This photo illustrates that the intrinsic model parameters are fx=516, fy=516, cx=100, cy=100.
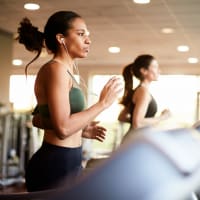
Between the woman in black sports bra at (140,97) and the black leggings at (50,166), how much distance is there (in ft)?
4.06

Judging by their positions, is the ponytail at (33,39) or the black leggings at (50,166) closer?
the black leggings at (50,166)

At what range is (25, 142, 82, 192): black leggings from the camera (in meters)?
1.67

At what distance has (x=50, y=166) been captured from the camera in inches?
65.5

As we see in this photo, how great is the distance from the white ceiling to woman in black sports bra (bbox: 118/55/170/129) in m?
2.22

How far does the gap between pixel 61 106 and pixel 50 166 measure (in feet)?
0.72

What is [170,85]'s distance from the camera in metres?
11.1

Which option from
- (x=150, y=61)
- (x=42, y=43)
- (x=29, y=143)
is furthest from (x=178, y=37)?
(x=42, y=43)

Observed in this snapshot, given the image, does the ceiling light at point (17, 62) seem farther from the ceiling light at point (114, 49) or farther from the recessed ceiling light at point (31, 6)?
the recessed ceiling light at point (31, 6)

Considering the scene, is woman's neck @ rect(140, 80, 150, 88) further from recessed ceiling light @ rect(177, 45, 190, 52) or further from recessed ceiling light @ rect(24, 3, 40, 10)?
recessed ceiling light @ rect(177, 45, 190, 52)

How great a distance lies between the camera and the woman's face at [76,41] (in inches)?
69.7

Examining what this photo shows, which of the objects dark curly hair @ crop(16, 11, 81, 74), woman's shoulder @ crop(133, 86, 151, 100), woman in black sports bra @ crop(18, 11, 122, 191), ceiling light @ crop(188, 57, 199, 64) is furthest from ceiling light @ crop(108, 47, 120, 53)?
woman in black sports bra @ crop(18, 11, 122, 191)

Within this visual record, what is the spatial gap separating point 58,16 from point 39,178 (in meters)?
0.56

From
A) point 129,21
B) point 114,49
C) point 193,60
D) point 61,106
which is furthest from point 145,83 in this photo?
point 193,60

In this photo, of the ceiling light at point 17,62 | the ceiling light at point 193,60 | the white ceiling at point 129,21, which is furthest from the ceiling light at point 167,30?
the ceiling light at point 17,62
